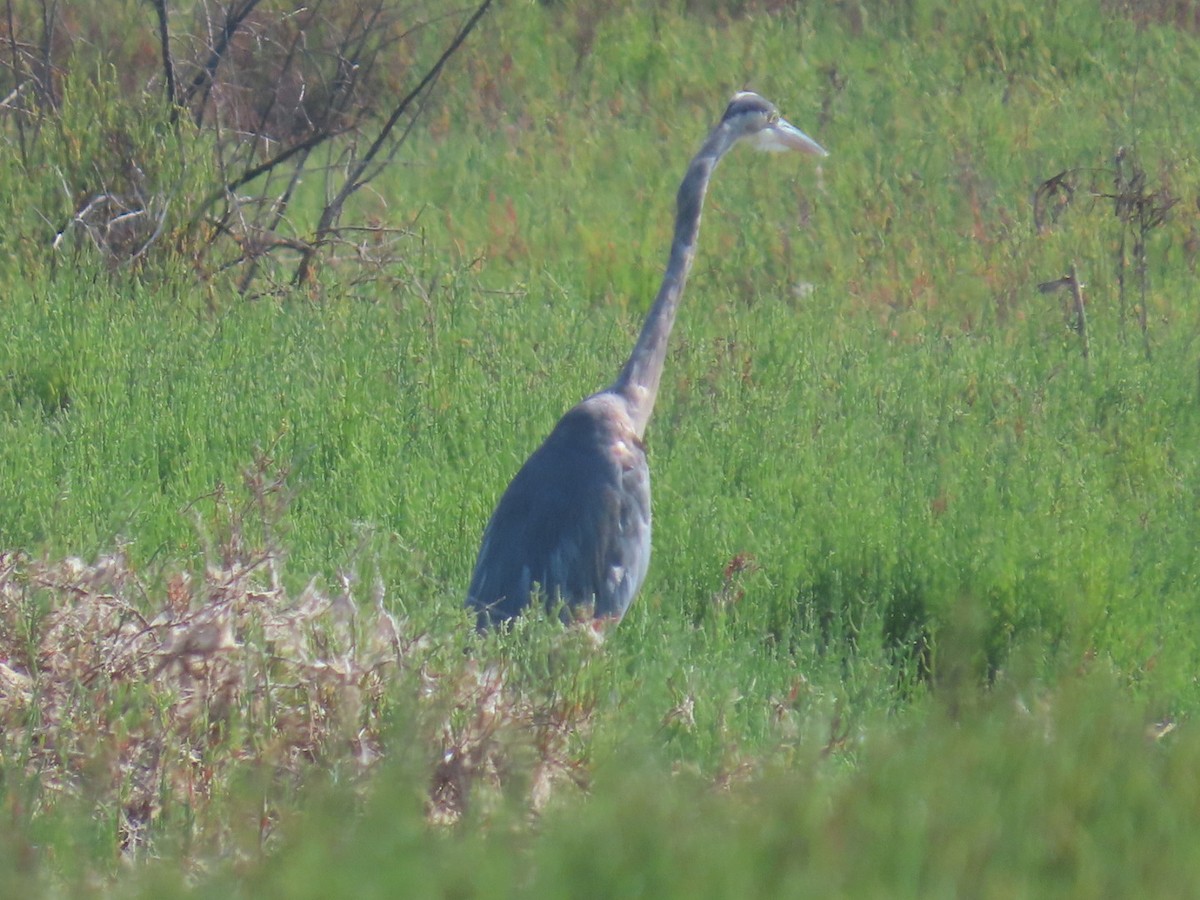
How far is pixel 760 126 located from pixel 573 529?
7.30 ft

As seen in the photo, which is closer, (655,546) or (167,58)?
(655,546)

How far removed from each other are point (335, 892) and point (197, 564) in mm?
3052

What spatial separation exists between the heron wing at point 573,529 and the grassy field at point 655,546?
166mm

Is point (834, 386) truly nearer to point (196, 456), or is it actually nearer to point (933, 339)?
point (933, 339)

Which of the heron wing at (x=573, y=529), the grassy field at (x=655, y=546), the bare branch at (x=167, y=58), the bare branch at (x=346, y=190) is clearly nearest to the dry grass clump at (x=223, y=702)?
the grassy field at (x=655, y=546)

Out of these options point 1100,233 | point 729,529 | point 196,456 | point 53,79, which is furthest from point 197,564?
point 1100,233

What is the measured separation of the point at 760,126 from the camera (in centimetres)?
615

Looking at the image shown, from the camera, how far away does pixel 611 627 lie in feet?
15.4

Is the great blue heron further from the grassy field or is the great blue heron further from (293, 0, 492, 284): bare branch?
(293, 0, 492, 284): bare branch

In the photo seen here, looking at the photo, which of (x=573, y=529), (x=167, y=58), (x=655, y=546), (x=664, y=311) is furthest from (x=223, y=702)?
(x=167, y=58)

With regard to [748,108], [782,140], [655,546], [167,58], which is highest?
[748,108]

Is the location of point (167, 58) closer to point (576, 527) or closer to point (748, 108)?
point (748, 108)

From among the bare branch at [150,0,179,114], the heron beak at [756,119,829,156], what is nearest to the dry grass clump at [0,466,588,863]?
the heron beak at [756,119,829,156]

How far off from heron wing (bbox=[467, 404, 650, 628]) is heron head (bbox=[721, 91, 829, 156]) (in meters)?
A: 1.63
